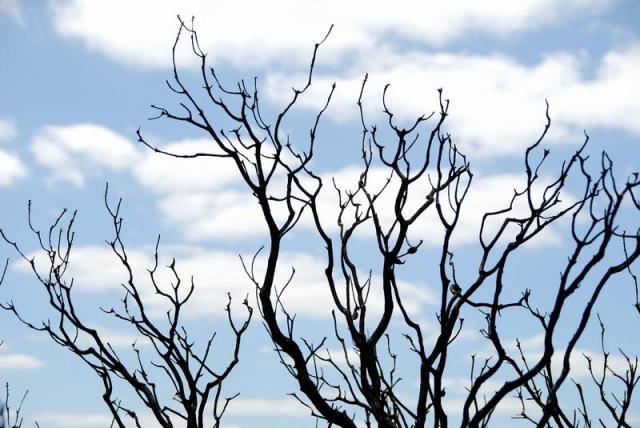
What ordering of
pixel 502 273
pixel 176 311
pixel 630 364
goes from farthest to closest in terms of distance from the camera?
pixel 630 364 < pixel 176 311 < pixel 502 273

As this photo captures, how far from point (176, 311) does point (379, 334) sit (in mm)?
1498

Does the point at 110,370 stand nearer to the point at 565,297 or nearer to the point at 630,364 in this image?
the point at 565,297

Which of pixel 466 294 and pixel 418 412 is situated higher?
pixel 466 294

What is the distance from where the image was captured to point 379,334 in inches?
150

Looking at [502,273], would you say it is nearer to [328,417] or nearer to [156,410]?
[328,417]

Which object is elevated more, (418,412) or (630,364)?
(630,364)

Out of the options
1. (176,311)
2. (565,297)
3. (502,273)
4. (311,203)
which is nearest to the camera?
(565,297)

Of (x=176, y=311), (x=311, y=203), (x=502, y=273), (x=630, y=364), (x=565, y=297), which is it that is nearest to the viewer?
(x=565, y=297)

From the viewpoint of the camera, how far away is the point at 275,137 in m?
4.22

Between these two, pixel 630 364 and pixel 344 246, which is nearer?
pixel 344 246

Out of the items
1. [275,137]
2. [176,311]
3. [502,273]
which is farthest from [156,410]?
[502,273]

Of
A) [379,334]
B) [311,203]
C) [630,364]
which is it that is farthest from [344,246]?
[630,364]

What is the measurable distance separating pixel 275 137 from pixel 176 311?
4.22 feet

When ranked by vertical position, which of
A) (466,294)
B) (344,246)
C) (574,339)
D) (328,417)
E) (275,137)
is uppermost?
(275,137)
